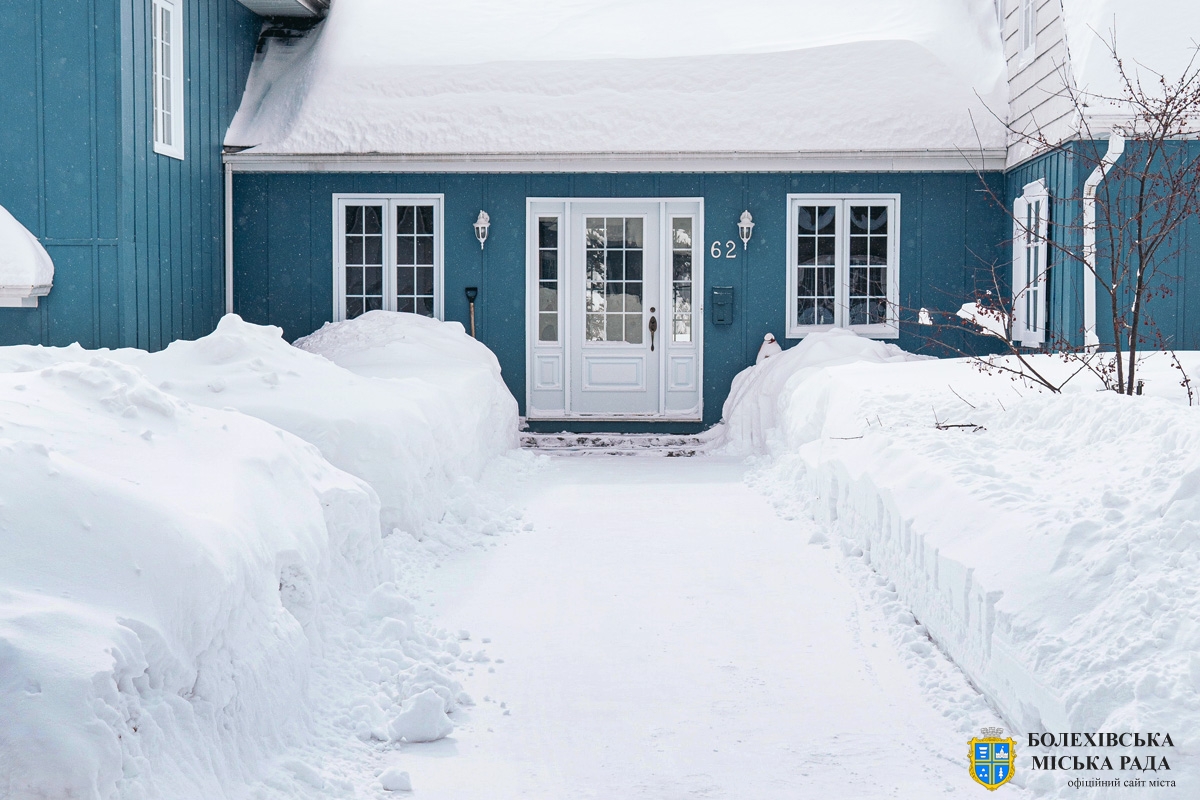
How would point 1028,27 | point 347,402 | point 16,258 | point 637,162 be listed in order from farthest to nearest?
1. point 637,162
2. point 1028,27
3. point 16,258
4. point 347,402

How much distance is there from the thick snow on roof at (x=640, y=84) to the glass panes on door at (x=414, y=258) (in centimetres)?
77

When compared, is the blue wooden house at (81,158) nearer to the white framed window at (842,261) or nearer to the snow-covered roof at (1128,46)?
the white framed window at (842,261)

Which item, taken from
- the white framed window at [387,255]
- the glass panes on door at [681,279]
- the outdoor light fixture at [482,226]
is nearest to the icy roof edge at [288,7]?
the white framed window at [387,255]

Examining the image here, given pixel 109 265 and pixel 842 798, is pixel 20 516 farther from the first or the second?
pixel 109 265

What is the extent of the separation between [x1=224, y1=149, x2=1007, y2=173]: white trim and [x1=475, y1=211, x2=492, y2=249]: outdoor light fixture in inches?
18.9

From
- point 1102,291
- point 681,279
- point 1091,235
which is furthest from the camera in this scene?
point 681,279

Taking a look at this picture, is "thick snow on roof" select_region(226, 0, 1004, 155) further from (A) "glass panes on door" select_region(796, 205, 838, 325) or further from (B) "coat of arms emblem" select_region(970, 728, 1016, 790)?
(B) "coat of arms emblem" select_region(970, 728, 1016, 790)

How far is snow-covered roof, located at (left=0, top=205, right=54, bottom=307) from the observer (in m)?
8.91

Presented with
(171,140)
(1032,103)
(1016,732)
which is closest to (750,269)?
(1032,103)

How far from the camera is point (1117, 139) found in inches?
348

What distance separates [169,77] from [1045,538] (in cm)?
940

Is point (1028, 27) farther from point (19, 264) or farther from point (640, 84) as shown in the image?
point (19, 264)

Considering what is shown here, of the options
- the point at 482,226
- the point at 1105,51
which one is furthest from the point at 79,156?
the point at 1105,51

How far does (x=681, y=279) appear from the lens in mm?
12273
